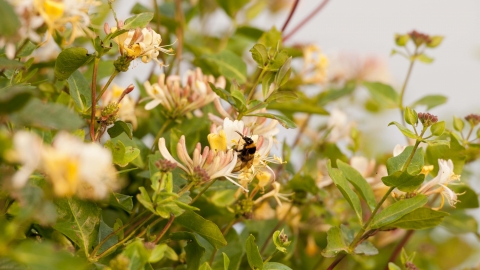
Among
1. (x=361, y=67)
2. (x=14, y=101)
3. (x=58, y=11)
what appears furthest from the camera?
(x=361, y=67)

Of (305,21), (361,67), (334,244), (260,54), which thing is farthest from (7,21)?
(361,67)

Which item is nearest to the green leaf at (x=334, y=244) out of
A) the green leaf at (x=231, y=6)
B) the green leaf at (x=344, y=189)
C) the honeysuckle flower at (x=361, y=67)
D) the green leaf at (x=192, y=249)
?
the green leaf at (x=344, y=189)

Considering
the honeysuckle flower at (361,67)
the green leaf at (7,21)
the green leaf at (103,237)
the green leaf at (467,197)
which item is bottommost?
the honeysuckle flower at (361,67)

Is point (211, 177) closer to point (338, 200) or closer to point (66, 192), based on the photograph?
point (66, 192)

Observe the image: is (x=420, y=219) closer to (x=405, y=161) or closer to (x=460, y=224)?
(x=405, y=161)

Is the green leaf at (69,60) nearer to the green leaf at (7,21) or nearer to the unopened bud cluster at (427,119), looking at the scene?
the green leaf at (7,21)

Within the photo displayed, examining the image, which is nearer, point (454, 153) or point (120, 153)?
point (120, 153)

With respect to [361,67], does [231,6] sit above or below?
above
